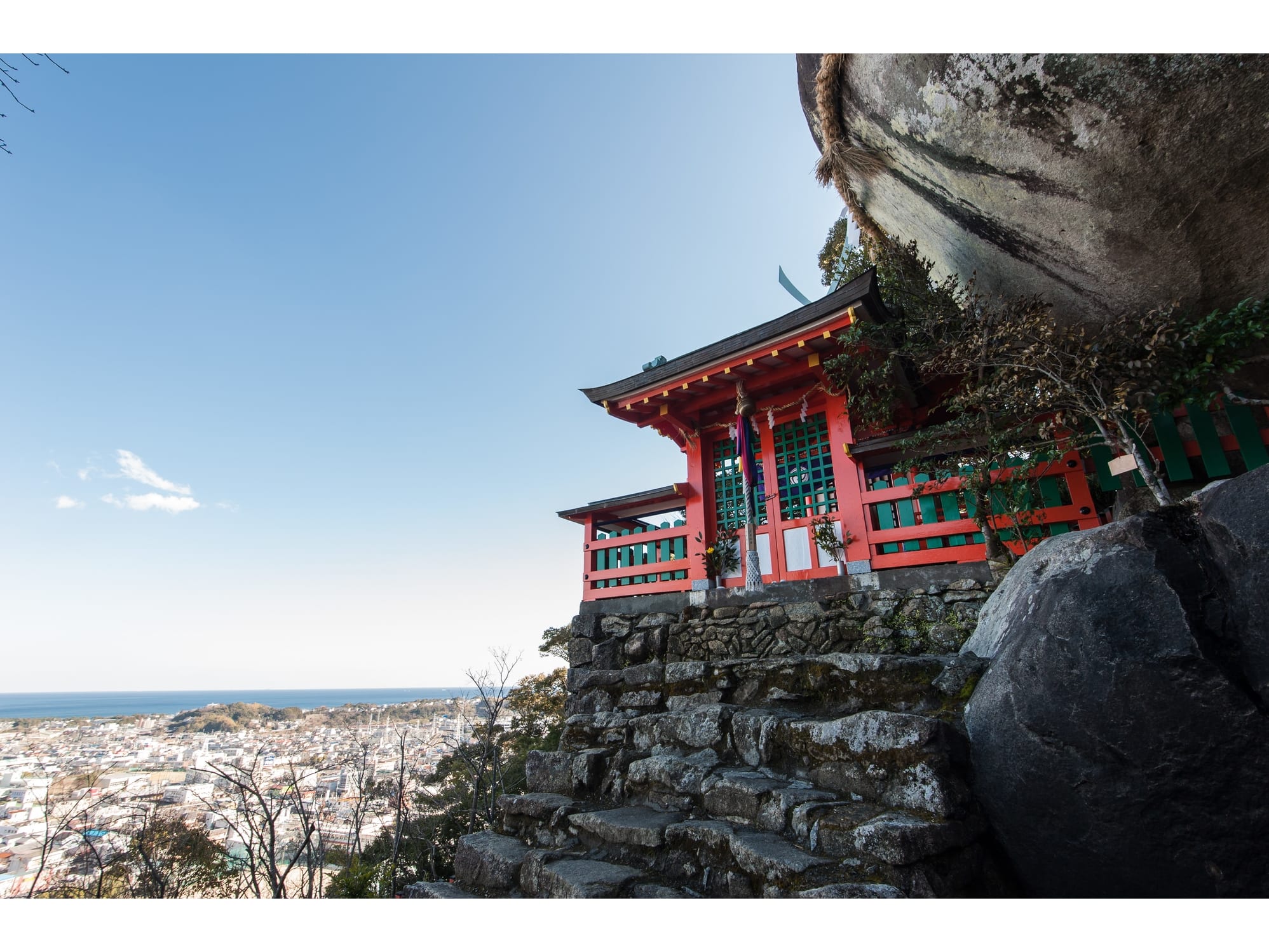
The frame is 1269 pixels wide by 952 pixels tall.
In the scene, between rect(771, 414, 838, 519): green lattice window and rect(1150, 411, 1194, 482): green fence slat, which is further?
rect(771, 414, 838, 519): green lattice window

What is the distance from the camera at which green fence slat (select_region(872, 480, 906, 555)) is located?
637 cm

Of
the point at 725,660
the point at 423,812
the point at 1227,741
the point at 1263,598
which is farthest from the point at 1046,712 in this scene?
the point at 423,812

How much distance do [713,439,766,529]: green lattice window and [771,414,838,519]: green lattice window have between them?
1.09ft

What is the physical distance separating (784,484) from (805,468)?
1.21ft

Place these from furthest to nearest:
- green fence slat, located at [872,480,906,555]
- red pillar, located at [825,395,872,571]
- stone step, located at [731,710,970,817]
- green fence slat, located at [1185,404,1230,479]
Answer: red pillar, located at [825,395,872,571], green fence slat, located at [872,480,906,555], green fence slat, located at [1185,404,1230,479], stone step, located at [731,710,970,817]

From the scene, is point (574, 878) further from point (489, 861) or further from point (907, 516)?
point (907, 516)

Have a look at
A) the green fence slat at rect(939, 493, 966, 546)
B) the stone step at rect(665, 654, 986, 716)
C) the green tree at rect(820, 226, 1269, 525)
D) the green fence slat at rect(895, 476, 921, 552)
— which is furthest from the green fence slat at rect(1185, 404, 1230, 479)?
the stone step at rect(665, 654, 986, 716)

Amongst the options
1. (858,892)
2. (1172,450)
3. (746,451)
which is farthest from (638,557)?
(1172,450)

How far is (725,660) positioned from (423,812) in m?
10.4

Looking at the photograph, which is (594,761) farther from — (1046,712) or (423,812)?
(423,812)

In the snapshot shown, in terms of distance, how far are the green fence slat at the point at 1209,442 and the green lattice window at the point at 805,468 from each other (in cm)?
339

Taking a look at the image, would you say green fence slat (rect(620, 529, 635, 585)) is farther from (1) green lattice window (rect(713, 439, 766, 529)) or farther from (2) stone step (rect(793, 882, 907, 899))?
(2) stone step (rect(793, 882, 907, 899))

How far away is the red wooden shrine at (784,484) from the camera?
6047 millimetres

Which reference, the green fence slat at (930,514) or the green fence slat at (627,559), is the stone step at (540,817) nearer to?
the green fence slat at (627,559)
